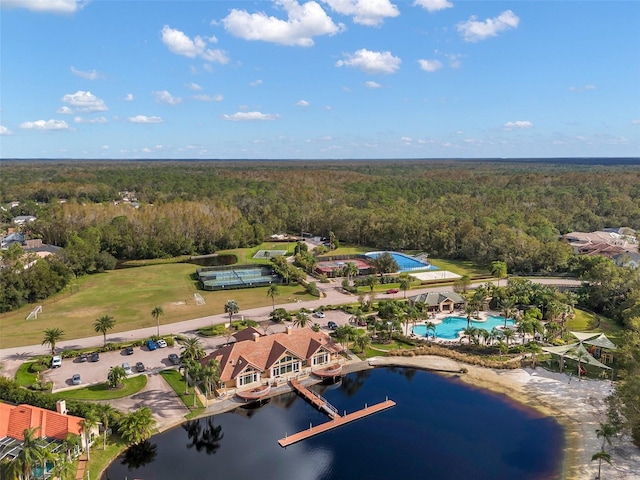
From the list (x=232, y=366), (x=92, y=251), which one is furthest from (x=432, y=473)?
(x=92, y=251)

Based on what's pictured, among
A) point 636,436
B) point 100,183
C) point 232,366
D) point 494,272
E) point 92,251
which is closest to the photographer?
point 636,436

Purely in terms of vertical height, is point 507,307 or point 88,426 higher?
point 507,307

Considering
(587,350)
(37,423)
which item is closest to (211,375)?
(37,423)

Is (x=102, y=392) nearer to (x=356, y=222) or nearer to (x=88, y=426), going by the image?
(x=88, y=426)

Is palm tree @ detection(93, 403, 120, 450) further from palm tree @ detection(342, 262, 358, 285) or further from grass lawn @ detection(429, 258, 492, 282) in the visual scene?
grass lawn @ detection(429, 258, 492, 282)

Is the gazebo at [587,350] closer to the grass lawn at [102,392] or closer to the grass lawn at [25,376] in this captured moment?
the grass lawn at [102,392]

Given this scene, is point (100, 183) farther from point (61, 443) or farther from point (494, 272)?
point (61, 443)

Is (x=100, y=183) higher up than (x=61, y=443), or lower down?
higher up
